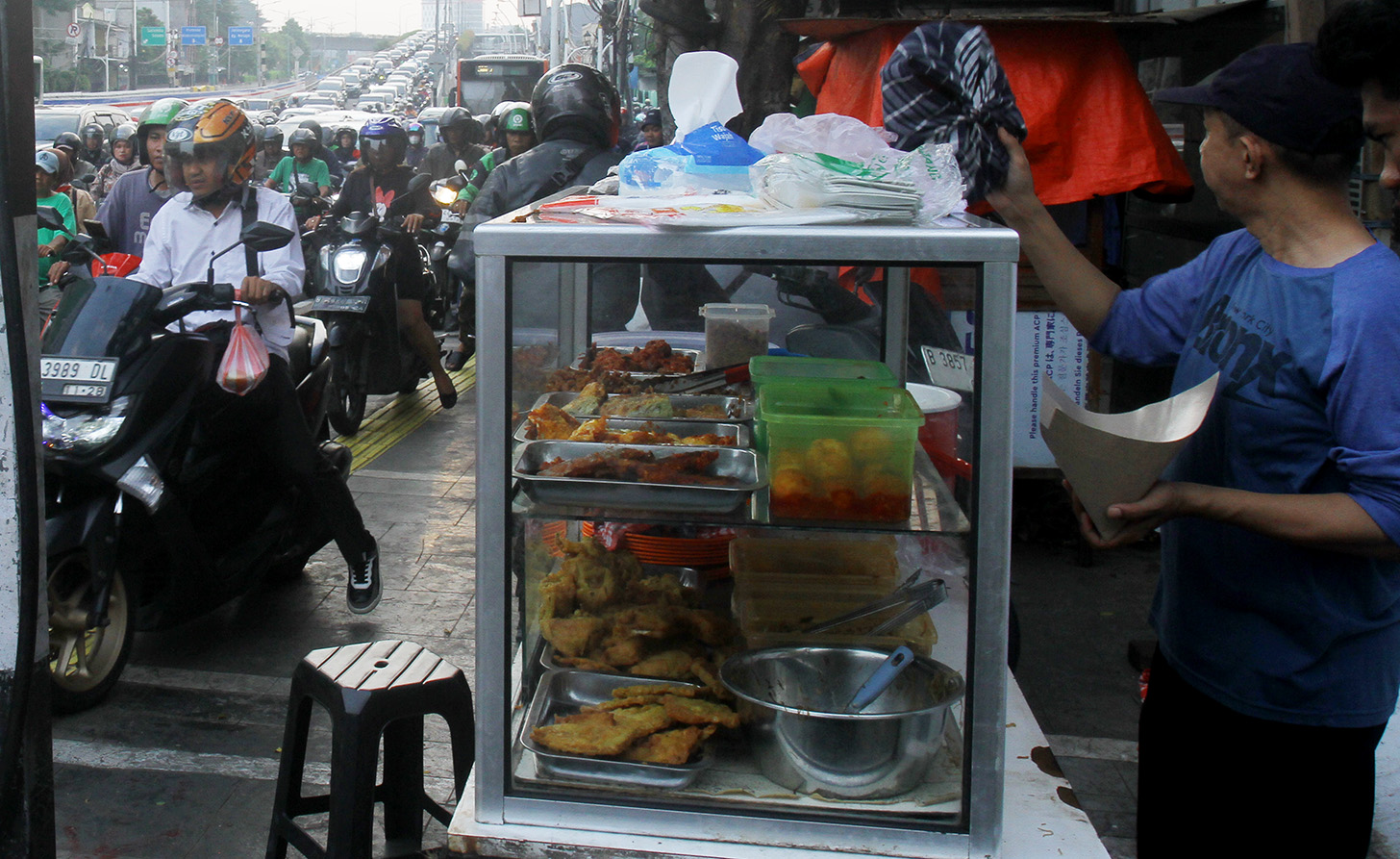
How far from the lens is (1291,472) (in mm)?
1792

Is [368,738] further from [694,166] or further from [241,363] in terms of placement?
[241,363]

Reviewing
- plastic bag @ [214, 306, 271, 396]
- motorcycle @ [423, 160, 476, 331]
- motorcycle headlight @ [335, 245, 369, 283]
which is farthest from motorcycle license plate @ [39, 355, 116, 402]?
motorcycle @ [423, 160, 476, 331]

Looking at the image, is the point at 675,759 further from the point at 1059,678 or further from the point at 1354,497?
the point at 1059,678

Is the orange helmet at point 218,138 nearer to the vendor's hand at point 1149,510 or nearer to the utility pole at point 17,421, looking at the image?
the utility pole at point 17,421

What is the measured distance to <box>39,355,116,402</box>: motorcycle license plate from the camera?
144 inches

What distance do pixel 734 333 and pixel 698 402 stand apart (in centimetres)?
47

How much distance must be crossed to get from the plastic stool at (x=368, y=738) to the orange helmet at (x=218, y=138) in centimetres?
258

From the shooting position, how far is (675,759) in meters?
Answer: 1.80

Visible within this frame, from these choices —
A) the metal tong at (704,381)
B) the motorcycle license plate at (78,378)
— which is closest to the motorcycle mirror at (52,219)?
the motorcycle license plate at (78,378)

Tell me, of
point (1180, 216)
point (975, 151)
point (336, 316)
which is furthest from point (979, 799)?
point (336, 316)

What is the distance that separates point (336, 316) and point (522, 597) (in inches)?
229

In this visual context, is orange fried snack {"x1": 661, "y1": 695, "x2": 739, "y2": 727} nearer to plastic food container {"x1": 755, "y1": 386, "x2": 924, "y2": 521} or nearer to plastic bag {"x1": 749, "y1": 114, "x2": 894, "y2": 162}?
plastic food container {"x1": 755, "y1": 386, "x2": 924, "y2": 521}

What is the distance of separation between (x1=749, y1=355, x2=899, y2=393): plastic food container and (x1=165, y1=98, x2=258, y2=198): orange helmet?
282 cm

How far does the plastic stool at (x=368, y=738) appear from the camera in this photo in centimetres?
221
